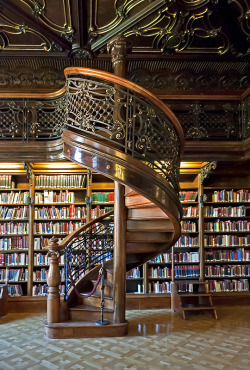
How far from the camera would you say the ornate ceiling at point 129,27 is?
4988 mm

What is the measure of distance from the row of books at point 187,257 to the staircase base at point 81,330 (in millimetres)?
2259

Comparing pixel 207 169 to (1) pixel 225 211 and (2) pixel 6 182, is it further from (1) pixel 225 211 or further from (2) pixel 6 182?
(2) pixel 6 182

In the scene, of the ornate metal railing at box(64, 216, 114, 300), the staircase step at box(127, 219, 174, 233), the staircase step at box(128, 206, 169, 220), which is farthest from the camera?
the ornate metal railing at box(64, 216, 114, 300)

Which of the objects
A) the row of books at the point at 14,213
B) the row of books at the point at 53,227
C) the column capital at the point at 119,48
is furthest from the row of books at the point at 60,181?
the column capital at the point at 119,48

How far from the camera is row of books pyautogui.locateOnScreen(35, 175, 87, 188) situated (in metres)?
6.42

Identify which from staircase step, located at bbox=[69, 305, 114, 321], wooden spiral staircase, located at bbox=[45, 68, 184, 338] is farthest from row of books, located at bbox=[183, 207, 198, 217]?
staircase step, located at bbox=[69, 305, 114, 321]

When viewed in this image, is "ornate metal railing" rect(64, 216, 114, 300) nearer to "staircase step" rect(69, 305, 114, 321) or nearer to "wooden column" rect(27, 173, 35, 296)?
"staircase step" rect(69, 305, 114, 321)

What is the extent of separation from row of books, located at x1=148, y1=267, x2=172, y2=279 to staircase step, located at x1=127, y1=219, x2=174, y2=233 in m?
1.92

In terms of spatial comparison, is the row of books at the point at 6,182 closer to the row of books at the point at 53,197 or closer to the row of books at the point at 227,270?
the row of books at the point at 53,197

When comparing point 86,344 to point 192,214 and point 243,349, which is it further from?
point 192,214

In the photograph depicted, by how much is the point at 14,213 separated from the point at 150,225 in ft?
9.55

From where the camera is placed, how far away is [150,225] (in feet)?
15.2

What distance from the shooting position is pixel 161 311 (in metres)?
5.89

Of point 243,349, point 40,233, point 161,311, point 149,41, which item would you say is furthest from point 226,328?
point 149,41
